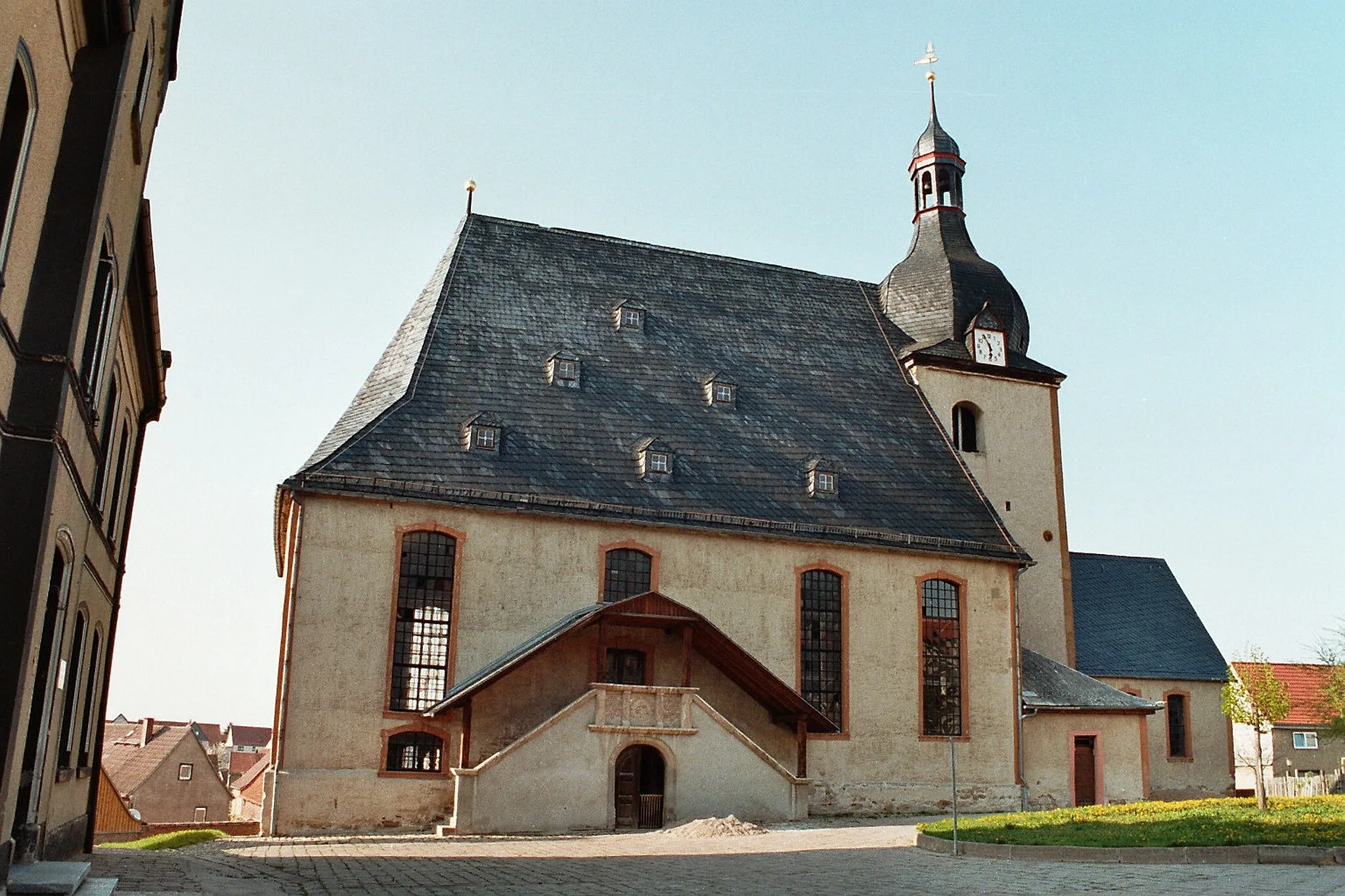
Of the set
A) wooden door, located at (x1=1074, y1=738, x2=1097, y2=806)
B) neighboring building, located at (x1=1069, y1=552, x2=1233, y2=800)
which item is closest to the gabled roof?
wooden door, located at (x1=1074, y1=738, x2=1097, y2=806)

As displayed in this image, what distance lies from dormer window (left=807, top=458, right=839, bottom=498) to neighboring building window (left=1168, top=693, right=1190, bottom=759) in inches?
540

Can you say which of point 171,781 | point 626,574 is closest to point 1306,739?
point 626,574

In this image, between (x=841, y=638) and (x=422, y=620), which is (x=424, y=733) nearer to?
(x=422, y=620)

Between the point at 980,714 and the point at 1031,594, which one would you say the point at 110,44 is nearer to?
the point at 980,714

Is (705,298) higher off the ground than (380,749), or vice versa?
(705,298)

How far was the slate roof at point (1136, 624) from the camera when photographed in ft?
105

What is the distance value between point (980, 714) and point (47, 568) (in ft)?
63.8

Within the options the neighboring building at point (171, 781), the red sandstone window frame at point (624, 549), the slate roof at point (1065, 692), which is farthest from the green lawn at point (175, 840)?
the neighboring building at point (171, 781)

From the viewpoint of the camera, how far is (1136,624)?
33.1 m

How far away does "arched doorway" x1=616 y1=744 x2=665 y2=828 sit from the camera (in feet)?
65.2

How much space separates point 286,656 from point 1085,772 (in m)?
16.4

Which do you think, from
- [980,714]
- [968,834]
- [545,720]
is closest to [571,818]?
[545,720]

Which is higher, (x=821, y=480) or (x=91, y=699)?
(x=821, y=480)

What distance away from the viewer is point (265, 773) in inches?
757
